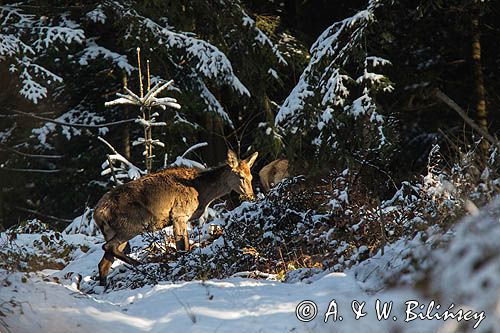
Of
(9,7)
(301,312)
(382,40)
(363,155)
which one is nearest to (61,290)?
(301,312)

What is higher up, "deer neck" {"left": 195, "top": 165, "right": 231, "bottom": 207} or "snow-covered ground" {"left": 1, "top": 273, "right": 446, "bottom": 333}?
"snow-covered ground" {"left": 1, "top": 273, "right": 446, "bottom": 333}

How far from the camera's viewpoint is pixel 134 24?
65.8 ft

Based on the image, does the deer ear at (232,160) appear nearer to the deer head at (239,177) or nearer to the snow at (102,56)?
the deer head at (239,177)

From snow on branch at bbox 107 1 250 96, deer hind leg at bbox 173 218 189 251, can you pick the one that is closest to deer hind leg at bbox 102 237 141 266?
deer hind leg at bbox 173 218 189 251

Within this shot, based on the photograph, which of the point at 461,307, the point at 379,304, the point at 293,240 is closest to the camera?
the point at 461,307

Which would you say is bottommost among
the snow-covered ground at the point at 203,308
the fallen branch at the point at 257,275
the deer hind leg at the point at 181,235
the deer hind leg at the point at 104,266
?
the deer hind leg at the point at 181,235

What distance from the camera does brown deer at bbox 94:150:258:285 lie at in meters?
10.5

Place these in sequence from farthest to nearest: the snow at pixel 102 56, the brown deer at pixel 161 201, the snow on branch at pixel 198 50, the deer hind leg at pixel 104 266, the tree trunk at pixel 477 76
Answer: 1. the snow at pixel 102 56
2. the snow on branch at pixel 198 50
3. the tree trunk at pixel 477 76
4. the brown deer at pixel 161 201
5. the deer hind leg at pixel 104 266

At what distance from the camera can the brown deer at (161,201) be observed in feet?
34.5

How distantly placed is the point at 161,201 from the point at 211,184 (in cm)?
132

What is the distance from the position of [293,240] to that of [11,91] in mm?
15722

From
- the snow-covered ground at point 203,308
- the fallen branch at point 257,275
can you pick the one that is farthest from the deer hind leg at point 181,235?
the snow-covered ground at point 203,308

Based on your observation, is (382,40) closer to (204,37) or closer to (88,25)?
(204,37)

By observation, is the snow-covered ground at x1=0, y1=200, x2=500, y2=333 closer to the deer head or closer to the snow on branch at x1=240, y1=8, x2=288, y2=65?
the deer head
